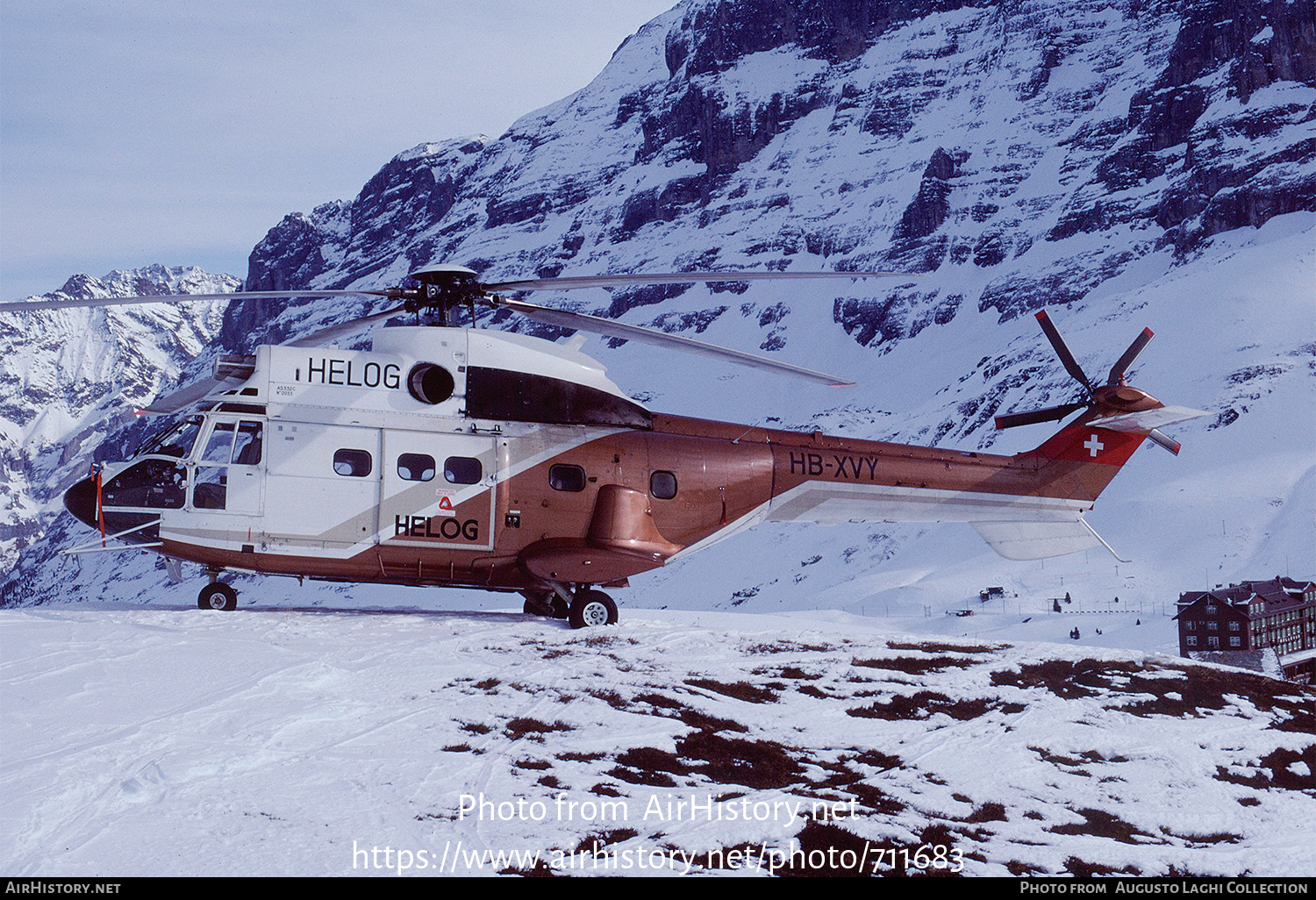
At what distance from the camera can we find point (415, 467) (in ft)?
53.0

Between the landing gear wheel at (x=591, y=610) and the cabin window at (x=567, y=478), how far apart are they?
5.45 feet

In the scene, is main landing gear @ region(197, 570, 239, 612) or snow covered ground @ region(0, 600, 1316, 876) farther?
main landing gear @ region(197, 570, 239, 612)

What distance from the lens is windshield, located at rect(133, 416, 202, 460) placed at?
51.9 feet

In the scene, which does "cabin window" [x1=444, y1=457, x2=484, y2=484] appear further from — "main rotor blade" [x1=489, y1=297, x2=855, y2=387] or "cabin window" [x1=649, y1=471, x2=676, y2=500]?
"cabin window" [x1=649, y1=471, x2=676, y2=500]

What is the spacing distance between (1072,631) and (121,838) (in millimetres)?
69543

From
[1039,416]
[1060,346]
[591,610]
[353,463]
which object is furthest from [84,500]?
[1060,346]

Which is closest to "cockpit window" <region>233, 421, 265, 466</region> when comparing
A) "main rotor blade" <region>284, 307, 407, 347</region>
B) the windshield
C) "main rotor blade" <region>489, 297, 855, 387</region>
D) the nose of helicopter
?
the windshield

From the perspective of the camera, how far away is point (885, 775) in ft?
33.2

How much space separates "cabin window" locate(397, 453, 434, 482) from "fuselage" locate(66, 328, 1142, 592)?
0.9 inches

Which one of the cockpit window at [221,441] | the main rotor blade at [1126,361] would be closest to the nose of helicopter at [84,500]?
the cockpit window at [221,441]

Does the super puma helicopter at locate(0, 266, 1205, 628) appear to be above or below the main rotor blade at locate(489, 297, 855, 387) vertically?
below

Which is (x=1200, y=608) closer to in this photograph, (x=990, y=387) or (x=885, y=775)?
(x=885, y=775)

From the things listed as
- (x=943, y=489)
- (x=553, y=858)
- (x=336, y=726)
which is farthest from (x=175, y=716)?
(x=943, y=489)

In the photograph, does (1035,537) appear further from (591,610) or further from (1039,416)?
(591,610)
